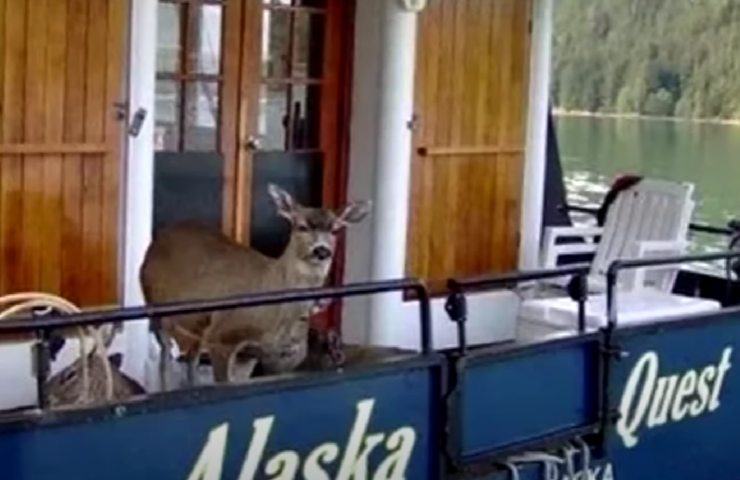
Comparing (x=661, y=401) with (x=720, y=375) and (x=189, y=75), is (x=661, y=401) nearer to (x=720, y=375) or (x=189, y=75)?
(x=720, y=375)

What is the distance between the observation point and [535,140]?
7.47 meters

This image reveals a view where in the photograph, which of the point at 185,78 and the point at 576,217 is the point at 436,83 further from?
the point at 576,217

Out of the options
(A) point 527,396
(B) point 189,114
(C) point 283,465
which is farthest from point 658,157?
(C) point 283,465

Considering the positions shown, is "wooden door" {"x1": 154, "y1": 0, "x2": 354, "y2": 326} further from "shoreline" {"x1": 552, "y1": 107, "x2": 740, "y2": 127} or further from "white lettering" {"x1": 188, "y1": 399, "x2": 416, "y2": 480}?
"shoreline" {"x1": 552, "y1": 107, "x2": 740, "y2": 127}

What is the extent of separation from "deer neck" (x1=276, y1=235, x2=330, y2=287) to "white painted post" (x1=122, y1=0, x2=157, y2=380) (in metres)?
1.03

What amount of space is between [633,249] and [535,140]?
837 mm

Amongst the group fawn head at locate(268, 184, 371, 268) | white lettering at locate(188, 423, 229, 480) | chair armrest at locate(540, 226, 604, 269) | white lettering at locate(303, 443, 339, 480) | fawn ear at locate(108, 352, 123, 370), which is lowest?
fawn ear at locate(108, 352, 123, 370)

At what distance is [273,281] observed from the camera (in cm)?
516

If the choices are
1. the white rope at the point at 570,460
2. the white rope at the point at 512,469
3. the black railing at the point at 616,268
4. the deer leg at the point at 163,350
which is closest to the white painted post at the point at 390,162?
the deer leg at the point at 163,350

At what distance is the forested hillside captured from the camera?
31.6 ft

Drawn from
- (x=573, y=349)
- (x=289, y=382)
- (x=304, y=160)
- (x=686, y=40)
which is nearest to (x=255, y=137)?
(x=304, y=160)

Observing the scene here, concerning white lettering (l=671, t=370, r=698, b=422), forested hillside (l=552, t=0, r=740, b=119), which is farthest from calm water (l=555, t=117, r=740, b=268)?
white lettering (l=671, t=370, r=698, b=422)

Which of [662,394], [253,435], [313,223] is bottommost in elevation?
[662,394]

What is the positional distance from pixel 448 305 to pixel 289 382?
0.58 meters
